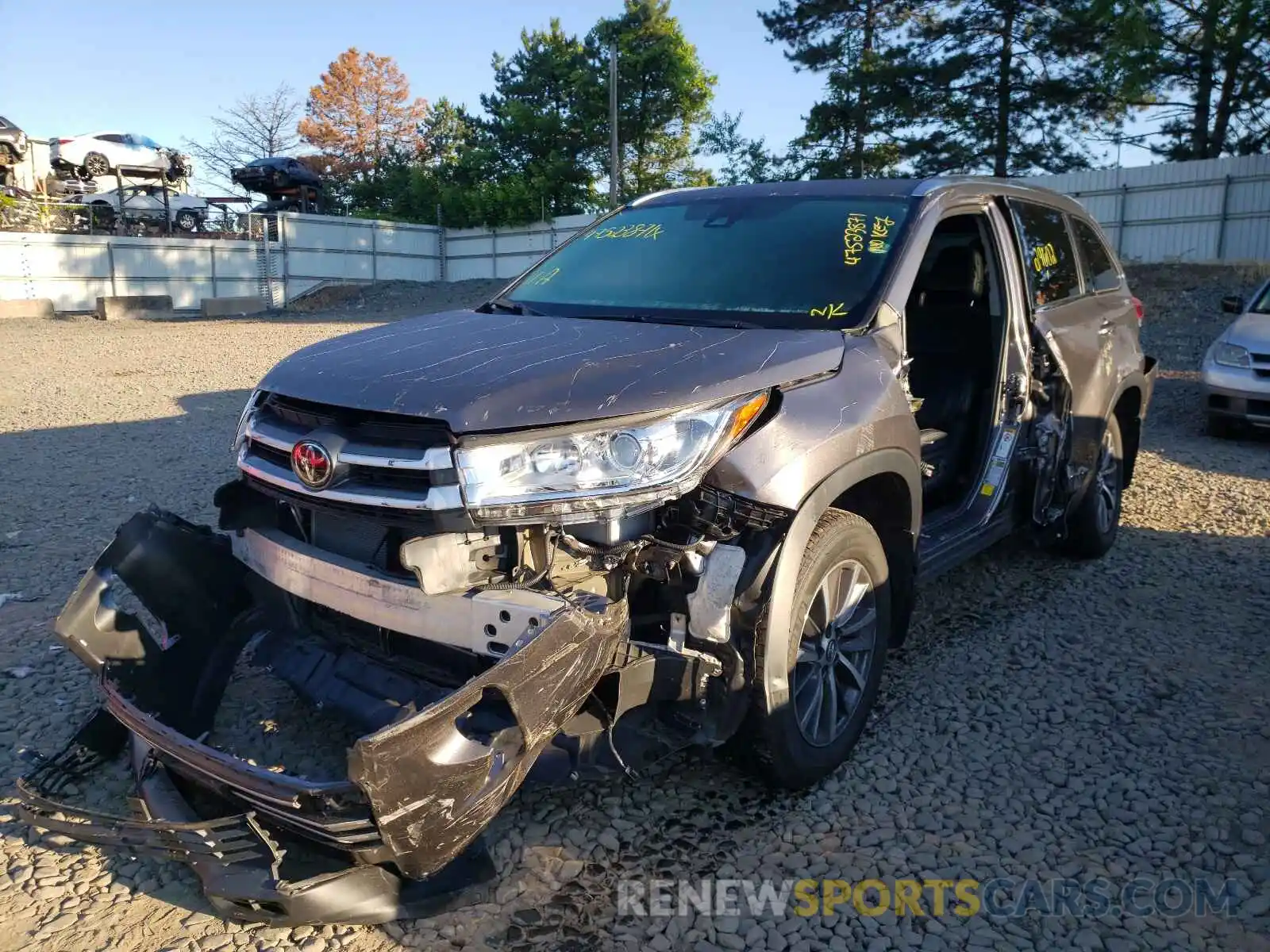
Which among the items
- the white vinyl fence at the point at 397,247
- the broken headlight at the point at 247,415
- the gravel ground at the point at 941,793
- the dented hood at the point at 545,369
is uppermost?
the white vinyl fence at the point at 397,247

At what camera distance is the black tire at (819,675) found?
2.86 metres

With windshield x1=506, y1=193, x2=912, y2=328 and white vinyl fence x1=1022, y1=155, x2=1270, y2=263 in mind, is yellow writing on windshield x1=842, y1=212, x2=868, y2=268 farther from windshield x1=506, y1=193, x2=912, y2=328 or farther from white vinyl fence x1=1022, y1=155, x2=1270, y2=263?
white vinyl fence x1=1022, y1=155, x2=1270, y2=263

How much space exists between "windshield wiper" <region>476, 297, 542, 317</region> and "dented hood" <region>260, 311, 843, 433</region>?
1.26 feet

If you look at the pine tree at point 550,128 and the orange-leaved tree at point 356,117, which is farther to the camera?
the orange-leaved tree at point 356,117

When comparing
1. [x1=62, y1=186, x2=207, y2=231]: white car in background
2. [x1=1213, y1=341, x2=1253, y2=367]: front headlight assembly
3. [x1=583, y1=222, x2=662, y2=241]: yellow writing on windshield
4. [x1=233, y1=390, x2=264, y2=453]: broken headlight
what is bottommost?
[x1=1213, y1=341, x2=1253, y2=367]: front headlight assembly

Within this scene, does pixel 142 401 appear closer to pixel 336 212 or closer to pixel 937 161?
pixel 937 161

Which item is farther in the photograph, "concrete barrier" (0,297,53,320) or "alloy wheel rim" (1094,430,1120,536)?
"concrete barrier" (0,297,53,320)

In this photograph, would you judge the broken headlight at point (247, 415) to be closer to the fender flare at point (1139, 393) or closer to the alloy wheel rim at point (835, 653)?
the alloy wheel rim at point (835, 653)

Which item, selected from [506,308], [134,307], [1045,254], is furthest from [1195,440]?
[134,307]

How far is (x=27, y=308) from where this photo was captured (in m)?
22.8

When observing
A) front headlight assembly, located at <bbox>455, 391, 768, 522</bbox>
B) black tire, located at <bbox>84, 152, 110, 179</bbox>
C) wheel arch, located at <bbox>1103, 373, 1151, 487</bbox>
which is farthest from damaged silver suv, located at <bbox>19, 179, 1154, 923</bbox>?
black tire, located at <bbox>84, 152, 110, 179</bbox>

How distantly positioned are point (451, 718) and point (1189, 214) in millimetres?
22100

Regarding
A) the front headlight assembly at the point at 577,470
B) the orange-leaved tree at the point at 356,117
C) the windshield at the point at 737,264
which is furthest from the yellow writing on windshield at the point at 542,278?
the orange-leaved tree at the point at 356,117

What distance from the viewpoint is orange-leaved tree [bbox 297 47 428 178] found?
49.4 m
